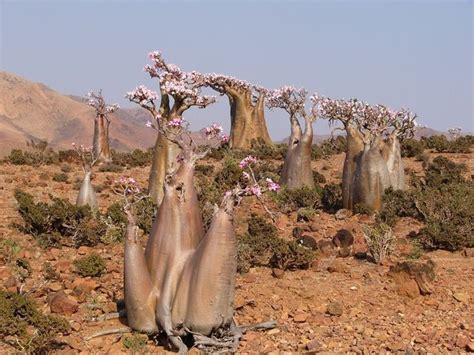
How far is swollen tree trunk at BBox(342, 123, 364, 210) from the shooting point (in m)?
12.9

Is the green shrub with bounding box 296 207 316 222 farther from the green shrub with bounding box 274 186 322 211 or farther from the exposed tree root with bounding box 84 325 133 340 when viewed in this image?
the exposed tree root with bounding box 84 325 133 340

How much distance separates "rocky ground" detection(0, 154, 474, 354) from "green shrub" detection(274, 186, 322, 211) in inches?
142

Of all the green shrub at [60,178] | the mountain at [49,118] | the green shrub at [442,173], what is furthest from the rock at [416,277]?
the mountain at [49,118]

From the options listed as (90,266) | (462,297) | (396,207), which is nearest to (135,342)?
(90,266)

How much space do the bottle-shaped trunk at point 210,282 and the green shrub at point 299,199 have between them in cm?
754

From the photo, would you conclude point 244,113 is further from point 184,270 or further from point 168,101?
point 184,270

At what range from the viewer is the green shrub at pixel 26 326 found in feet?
17.6

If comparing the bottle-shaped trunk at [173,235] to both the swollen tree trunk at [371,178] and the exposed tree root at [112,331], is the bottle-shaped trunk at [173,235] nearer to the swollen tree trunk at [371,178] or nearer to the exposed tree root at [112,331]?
the exposed tree root at [112,331]

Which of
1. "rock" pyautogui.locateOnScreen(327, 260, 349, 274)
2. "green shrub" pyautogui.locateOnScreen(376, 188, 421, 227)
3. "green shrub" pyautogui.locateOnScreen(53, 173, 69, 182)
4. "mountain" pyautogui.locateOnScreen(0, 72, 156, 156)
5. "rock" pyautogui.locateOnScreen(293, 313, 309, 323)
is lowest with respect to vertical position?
"rock" pyautogui.locateOnScreen(293, 313, 309, 323)

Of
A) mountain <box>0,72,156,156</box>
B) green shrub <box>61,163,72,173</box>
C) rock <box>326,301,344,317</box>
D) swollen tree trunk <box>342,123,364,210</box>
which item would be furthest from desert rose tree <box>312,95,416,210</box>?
mountain <box>0,72,156,156</box>

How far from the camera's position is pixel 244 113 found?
25.0 meters

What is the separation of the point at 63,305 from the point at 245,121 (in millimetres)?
18984

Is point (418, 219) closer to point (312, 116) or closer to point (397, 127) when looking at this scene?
point (397, 127)

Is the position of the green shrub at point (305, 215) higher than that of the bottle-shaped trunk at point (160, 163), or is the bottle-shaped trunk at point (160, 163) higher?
the bottle-shaped trunk at point (160, 163)
